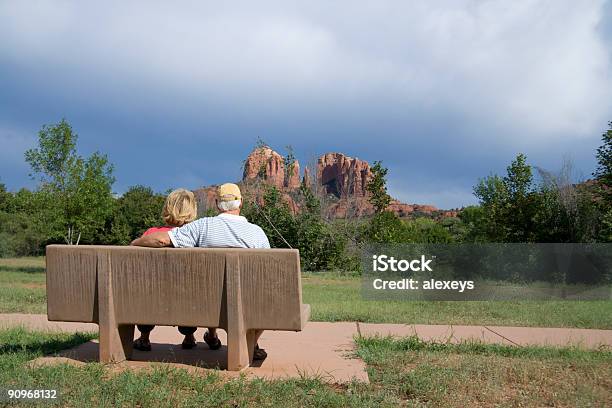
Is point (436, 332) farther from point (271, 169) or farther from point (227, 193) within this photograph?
point (271, 169)

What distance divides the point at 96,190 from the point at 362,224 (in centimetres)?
1057

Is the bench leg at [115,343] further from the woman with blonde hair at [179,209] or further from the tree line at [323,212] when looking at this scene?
the tree line at [323,212]

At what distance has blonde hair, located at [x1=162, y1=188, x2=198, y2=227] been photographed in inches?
195

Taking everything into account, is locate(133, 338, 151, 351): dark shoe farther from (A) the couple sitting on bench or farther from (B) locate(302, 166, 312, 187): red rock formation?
(B) locate(302, 166, 312, 187): red rock formation

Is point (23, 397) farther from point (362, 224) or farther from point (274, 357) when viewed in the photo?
point (362, 224)

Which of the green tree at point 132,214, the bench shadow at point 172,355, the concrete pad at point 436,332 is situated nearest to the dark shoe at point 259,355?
the bench shadow at point 172,355

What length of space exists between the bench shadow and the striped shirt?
0.95 meters

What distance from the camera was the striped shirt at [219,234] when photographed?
4637 mm

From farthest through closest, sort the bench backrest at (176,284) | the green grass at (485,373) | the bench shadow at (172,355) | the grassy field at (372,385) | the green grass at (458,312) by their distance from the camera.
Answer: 1. the green grass at (458,312)
2. the bench shadow at (172,355)
3. the bench backrest at (176,284)
4. the green grass at (485,373)
5. the grassy field at (372,385)

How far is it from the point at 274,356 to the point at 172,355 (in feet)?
2.90

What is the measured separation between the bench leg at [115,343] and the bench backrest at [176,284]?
4.5 inches

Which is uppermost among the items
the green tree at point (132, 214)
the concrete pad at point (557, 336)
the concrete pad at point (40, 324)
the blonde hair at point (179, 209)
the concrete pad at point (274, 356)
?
the green tree at point (132, 214)

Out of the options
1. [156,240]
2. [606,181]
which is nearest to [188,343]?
[156,240]

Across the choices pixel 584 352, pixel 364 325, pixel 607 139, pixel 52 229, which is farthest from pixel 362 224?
pixel 584 352
